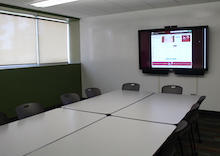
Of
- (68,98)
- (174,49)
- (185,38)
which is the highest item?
(185,38)

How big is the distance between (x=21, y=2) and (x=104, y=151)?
416 cm

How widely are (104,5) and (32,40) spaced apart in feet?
7.03

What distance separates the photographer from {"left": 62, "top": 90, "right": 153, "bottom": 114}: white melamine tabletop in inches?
128

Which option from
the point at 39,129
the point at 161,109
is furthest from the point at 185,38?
the point at 39,129

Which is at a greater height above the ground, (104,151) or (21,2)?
(21,2)

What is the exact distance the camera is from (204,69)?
5355 millimetres

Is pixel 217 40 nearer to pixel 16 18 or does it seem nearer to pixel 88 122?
pixel 88 122

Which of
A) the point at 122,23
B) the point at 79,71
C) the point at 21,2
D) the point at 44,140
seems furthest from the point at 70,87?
the point at 44,140

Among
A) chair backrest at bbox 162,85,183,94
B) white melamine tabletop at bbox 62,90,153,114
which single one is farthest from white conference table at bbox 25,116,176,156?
chair backrest at bbox 162,85,183,94

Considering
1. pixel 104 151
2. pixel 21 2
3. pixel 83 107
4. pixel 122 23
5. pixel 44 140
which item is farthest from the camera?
pixel 122 23

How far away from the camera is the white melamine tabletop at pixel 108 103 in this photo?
3251 millimetres

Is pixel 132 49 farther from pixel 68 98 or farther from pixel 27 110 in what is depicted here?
pixel 27 110

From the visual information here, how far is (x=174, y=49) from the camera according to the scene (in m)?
5.67

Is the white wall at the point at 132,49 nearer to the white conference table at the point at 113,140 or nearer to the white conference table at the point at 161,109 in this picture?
the white conference table at the point at 161,109
